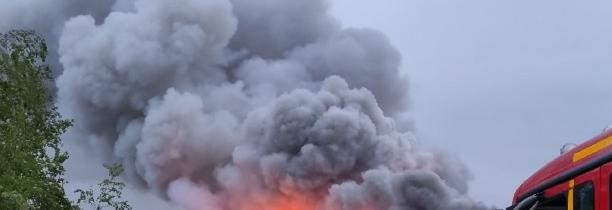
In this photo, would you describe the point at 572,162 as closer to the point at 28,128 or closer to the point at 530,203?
the point at 530,203

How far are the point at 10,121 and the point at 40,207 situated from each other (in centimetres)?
163

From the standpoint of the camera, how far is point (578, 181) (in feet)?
11.4

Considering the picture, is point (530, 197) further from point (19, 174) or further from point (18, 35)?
point (18, 35)

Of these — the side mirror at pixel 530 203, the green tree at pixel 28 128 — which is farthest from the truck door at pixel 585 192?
the green tree at pixel 28 128

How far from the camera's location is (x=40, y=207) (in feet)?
38.5

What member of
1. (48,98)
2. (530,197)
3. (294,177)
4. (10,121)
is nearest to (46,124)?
(48,98)

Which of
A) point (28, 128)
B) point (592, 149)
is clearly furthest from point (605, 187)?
point (28, 128)

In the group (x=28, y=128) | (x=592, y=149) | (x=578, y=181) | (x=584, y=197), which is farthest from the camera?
(x=28, y=128)

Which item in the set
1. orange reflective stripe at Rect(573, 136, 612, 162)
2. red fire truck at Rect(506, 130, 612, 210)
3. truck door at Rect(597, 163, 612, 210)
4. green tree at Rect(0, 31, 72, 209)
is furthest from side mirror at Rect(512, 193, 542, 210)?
green tree at Rect(0, 31, 72, 209)

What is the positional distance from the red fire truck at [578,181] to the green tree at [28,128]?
27.8ft

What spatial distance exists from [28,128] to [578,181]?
34.9 feet

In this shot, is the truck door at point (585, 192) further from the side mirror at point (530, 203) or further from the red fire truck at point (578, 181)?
the side mirror at point (530, 203)

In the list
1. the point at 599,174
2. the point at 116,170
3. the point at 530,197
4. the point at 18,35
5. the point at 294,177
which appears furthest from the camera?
the point at 294,177

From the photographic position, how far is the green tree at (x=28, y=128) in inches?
431
